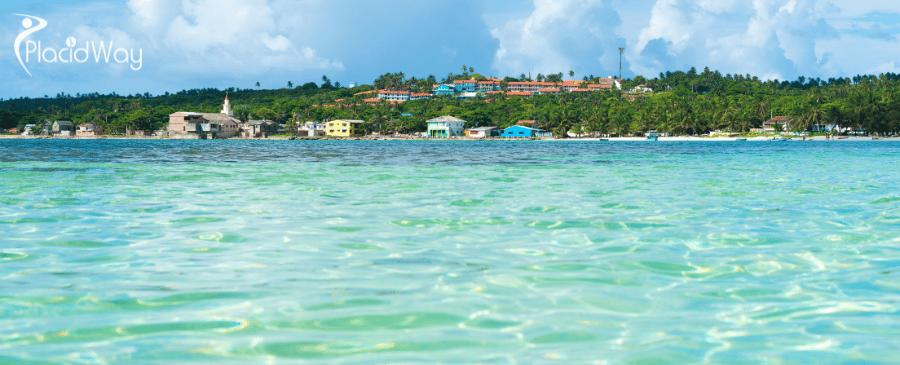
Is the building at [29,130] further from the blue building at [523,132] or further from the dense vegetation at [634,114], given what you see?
the blue building at [523,132]

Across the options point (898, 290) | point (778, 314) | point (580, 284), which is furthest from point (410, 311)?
point (898, 290)

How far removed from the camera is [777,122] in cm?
13125

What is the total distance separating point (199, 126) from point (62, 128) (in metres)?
55.0

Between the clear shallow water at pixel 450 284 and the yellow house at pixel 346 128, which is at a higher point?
the yellow house at pixel 346 128

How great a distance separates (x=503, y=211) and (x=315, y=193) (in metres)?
5.42

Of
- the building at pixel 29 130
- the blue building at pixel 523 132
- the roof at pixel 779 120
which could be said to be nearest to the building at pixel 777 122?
the roof at pixel 779 120

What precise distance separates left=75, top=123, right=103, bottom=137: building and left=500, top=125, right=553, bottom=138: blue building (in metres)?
114

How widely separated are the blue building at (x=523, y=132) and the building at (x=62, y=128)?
401 feet

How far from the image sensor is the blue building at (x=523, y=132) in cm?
15238

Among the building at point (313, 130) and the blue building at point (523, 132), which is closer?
the blue building at point (523, 132)

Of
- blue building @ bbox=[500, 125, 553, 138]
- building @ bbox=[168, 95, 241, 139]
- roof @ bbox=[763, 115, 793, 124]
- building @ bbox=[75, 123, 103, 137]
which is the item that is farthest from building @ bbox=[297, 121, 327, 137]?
roof @ bbox=[763, 115, 793, 124]

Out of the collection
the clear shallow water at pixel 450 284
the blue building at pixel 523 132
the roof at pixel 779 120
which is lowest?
the clear shallow water at pixel 450 284

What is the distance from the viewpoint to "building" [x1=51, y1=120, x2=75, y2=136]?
583 ft

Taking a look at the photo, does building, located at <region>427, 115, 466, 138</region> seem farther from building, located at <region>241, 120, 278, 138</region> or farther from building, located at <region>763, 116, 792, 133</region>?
building, located at <region>763, 116, 792, 133</region>
